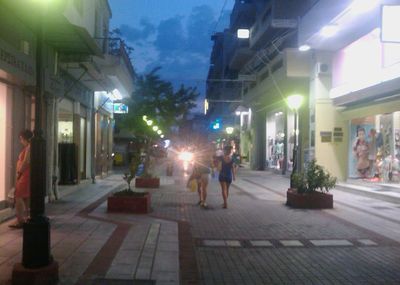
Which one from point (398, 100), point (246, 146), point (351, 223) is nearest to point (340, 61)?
point (398, 100)

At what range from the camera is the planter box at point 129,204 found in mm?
12445

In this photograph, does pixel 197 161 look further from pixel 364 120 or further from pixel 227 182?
pixel 364 120

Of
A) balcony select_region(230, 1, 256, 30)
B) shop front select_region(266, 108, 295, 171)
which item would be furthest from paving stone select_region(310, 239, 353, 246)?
balcony select_region(230, 1, 256, 30)

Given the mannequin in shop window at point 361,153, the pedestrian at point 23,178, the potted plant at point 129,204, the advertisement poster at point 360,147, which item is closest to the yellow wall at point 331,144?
the advertisement poster at point 360,147

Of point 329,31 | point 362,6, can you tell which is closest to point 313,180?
point 362,6

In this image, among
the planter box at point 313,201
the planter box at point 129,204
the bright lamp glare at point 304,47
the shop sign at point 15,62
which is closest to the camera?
the shop sign at point 15,62

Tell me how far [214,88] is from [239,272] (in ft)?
284

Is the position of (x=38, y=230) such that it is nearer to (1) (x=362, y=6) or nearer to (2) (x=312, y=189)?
(2) (x=312, y=189)

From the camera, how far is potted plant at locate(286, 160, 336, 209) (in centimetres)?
1400

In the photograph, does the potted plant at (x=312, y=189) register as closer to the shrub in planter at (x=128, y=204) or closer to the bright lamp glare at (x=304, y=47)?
the shrub in planter at (x=128, y=204)

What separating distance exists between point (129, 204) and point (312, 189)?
15.8 feet

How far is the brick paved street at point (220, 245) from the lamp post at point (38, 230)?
438 millimetres

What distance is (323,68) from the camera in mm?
22625

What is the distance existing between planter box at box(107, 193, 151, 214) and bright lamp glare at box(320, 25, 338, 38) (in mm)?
9942
